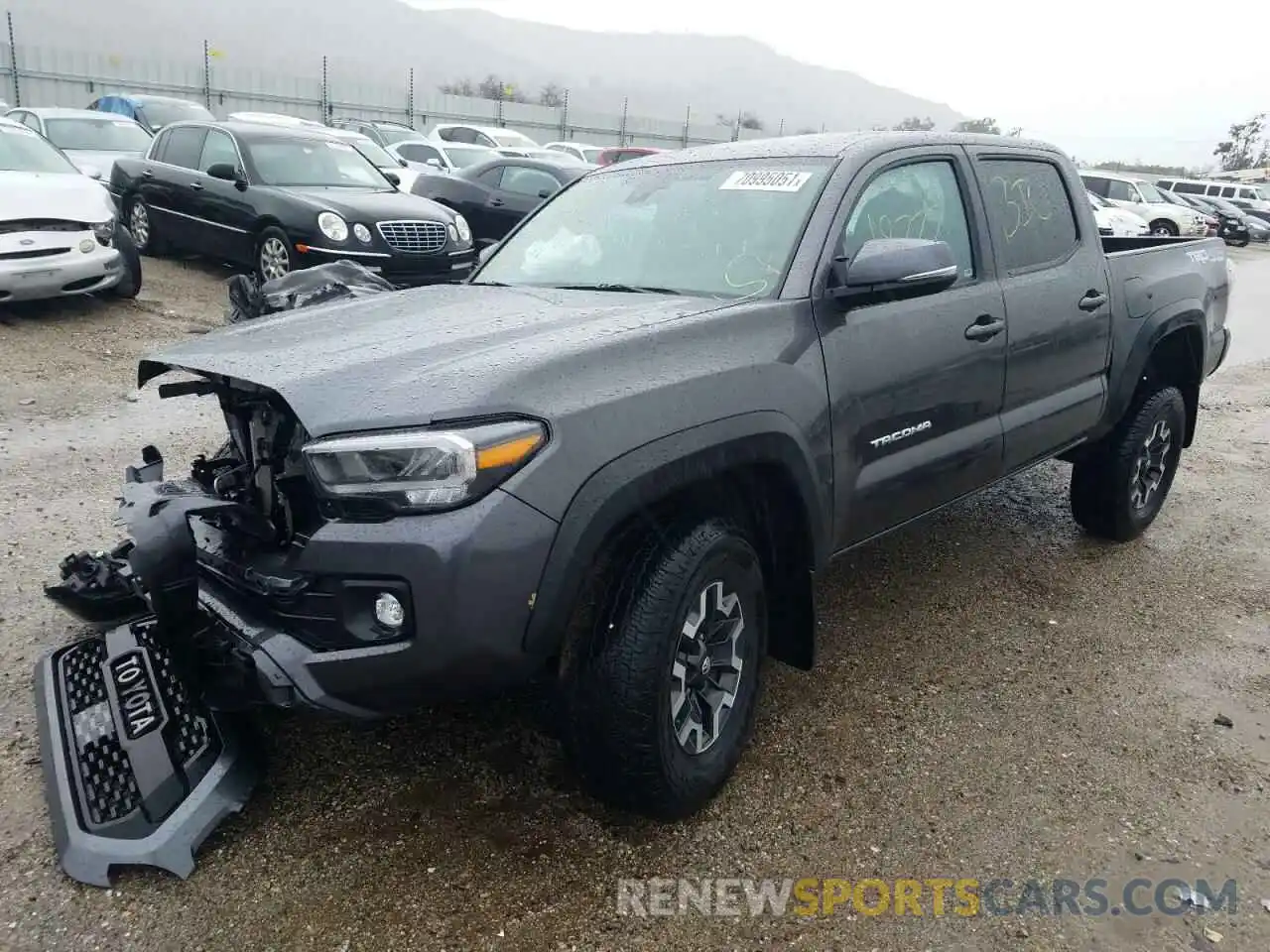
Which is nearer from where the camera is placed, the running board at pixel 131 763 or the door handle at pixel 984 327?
the running board at pixel 131 763

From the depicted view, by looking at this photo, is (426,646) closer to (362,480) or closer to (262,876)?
(362,480)

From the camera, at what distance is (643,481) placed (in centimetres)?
232

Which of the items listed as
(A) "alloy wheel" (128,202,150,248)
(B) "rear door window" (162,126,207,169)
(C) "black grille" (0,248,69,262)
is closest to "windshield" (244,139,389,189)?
(B) "rear door window" (162,126,207,169)

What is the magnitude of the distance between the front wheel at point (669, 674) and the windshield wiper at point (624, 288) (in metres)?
0.85

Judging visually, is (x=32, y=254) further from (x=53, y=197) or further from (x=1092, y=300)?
(x=1092, y=300)

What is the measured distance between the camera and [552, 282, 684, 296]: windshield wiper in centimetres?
306

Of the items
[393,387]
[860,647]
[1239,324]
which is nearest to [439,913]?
[393,387]

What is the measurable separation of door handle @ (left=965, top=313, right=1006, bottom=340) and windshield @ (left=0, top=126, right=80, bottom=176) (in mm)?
7900

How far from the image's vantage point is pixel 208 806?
248 centimetres

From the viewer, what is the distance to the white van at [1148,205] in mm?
24062

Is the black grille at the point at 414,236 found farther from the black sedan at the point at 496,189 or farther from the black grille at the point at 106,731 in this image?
the black grille at the point at 106,731

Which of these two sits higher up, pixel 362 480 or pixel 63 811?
pixel 362 480

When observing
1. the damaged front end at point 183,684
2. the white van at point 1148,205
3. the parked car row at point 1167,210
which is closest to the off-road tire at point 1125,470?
the damaged front end at point 183,684

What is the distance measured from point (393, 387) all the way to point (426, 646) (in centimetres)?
59
